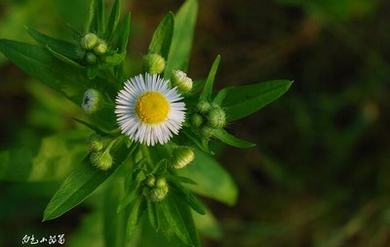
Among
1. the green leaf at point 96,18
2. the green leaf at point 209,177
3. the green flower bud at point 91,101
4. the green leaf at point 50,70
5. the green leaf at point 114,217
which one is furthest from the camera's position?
the green leaf at point 209,177

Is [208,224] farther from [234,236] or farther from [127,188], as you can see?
[127,188]

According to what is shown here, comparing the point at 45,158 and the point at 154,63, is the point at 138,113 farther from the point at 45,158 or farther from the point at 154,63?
the point at 45,158

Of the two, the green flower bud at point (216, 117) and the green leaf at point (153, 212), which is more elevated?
the green flower bud at point (216, 117)

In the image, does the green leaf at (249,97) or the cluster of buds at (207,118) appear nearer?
the cluster of buds at (207,118)

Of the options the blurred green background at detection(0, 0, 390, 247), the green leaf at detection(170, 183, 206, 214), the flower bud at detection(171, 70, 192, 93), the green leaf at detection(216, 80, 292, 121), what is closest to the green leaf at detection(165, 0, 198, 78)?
the green leaf at detection(216, 80, 292, 121)

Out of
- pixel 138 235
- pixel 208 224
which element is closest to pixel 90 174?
pixel 138 235

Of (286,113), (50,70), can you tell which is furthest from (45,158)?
(286,113)

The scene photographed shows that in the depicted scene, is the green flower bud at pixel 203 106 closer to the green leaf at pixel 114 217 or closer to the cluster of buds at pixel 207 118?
the cluster of buds at pixel 207 118

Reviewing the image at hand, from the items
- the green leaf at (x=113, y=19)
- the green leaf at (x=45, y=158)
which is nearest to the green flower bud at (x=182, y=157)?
the green leaf at (x=113, y=19)
